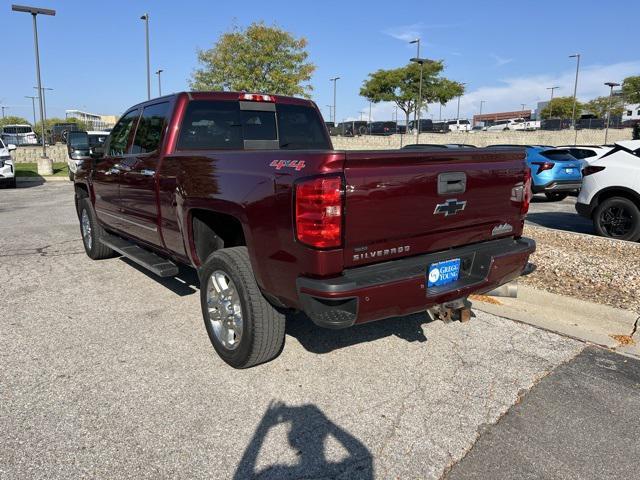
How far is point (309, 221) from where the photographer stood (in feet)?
8.60

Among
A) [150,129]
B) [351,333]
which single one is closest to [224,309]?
[351,333]

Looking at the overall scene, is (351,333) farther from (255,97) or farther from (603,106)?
(603,106)

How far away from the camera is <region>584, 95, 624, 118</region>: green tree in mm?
70625

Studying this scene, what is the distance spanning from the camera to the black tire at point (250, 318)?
322 centimetres

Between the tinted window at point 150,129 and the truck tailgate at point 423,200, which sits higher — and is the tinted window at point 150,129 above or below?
above

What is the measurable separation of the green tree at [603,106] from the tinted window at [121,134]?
259 feet

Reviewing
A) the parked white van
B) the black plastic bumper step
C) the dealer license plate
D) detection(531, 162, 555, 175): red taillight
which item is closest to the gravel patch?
the dealer license plate

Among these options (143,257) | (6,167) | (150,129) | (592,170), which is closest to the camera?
(150,129)

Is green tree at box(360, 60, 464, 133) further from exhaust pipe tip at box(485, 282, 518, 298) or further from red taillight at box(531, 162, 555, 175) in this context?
exhaust pipe tip at box(485, 282, 518, 298)

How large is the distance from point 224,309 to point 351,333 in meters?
1.16

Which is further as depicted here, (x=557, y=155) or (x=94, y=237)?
(x=557, y=155)

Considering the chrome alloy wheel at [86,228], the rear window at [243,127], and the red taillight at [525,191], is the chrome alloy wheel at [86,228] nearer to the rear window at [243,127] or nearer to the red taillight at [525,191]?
the rear window at [243,127]

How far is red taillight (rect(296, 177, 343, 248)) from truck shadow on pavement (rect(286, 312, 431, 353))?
58.4 inches

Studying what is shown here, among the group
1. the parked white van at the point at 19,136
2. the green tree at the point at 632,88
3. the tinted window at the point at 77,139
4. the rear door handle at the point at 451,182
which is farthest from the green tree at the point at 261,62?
the green tree at the point at 632,88
